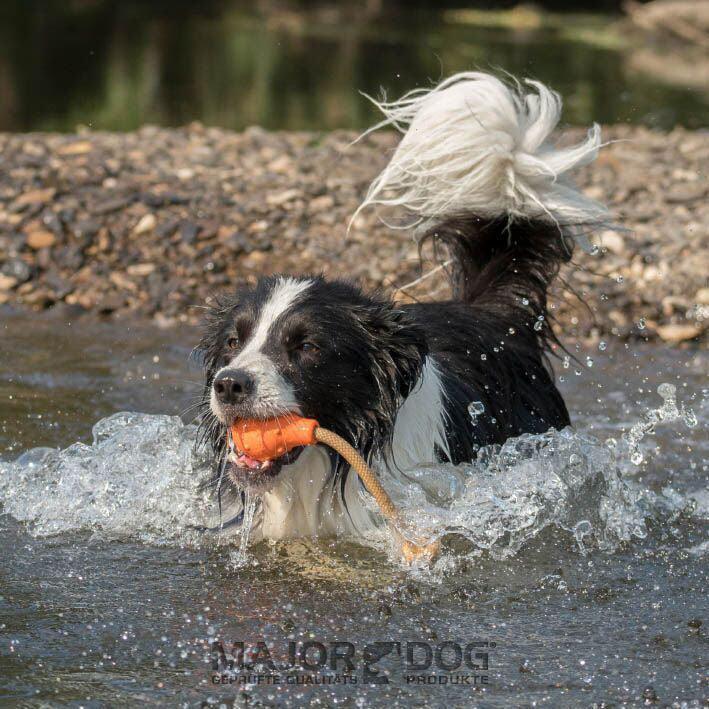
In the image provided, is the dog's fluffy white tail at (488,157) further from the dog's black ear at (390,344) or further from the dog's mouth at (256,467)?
the dog's mouth at (256,467)

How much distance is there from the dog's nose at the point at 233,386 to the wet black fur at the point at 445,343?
17cm

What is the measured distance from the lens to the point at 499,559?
175 inches

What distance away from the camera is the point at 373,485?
13.6ft

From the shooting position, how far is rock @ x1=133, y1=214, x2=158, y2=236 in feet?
28.1

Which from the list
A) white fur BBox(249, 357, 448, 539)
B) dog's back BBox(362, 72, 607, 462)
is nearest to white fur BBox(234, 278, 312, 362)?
white fur BBox(249, 357, 448, 539)

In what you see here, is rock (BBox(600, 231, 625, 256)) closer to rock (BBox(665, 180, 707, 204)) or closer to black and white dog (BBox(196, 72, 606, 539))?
rock (BBox(665, 180, 707, 204))

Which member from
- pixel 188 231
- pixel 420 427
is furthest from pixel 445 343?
pixel 188 231

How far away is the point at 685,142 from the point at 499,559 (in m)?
7.75

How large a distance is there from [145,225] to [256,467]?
4713mm

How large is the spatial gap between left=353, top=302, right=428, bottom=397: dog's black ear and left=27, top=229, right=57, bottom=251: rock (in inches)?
A: 182

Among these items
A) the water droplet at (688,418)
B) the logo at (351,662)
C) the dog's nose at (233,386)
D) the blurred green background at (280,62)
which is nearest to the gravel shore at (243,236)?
the blurred green background at (280,62)

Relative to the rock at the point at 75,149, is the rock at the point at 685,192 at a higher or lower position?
higher

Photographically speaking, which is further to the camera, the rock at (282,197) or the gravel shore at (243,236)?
the rock at (282,197)

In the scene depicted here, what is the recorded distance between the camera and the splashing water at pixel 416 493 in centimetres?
455
